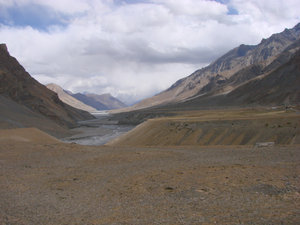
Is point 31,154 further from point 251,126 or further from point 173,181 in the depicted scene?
point 251,126

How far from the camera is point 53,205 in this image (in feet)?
37.4

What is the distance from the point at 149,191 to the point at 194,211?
128 inches

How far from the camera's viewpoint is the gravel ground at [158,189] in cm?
937

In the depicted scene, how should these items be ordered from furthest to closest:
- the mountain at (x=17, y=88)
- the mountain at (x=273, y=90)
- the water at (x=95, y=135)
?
1. the mountain at (x=273, y=90)
2. the mountain at (x=17, y=88)
3. the water at (x=95, y=135)

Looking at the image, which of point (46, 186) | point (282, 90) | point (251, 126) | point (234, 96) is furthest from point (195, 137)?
point (234, 96)

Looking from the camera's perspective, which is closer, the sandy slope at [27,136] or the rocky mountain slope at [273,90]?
the sandy slope at [27,136]

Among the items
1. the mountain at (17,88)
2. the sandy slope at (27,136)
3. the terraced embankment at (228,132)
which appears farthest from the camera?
the mountain at (17,88)

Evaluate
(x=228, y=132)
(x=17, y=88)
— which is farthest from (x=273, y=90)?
(x=228, y=132)

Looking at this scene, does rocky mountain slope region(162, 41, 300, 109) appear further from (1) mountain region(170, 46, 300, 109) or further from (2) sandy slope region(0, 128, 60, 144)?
(2) sandy slope region(0, 128, 60, 144)

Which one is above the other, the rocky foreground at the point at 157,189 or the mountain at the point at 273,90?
the mountain at the point at 273,90

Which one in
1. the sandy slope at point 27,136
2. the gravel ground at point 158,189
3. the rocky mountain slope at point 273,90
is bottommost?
the gravel ground at point 158,189

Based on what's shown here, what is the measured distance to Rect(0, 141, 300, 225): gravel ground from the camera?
369 inches

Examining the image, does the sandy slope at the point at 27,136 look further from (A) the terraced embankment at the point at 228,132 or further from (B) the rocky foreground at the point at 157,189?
(B) the rocky foreground at the point at 157,189

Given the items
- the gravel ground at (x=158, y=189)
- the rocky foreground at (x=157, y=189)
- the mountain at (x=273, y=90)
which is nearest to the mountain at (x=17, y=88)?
the mountain at (x=273, y=90)
